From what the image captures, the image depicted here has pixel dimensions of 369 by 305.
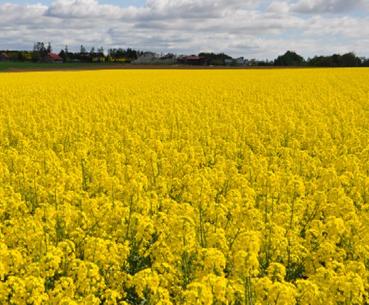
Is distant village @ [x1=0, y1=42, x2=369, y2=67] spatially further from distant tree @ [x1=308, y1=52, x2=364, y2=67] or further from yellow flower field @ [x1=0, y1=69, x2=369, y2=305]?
yellow flower field @ [x1=0, y1=69, x2=369, y2=305]

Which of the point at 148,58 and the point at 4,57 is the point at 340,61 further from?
the point at 4,57

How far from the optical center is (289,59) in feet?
273

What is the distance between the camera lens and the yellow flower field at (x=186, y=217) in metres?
4.54

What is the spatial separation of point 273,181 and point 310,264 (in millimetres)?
2208

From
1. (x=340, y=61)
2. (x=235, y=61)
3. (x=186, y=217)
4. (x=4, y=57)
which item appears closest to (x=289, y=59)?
(x=235, y=61)

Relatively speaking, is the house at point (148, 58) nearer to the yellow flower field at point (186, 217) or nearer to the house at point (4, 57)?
the house at point (4, 57)

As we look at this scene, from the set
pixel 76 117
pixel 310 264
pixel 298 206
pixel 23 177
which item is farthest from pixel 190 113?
pixel 310 264

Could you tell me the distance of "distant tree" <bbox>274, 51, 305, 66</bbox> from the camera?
267 feet

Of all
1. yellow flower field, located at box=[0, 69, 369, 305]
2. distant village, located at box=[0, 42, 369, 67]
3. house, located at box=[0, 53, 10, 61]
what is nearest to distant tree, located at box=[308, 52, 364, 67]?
distant village, located at box=[0, 42, 369, 67]

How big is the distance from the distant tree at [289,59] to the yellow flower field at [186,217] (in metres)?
68.0

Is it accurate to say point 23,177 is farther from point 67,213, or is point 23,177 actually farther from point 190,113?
point 190,113

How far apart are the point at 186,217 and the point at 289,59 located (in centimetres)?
8008

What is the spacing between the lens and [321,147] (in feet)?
39.9

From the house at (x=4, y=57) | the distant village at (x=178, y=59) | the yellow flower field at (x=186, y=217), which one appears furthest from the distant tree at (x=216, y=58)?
the yellow flower field at (x=186, y=217)
